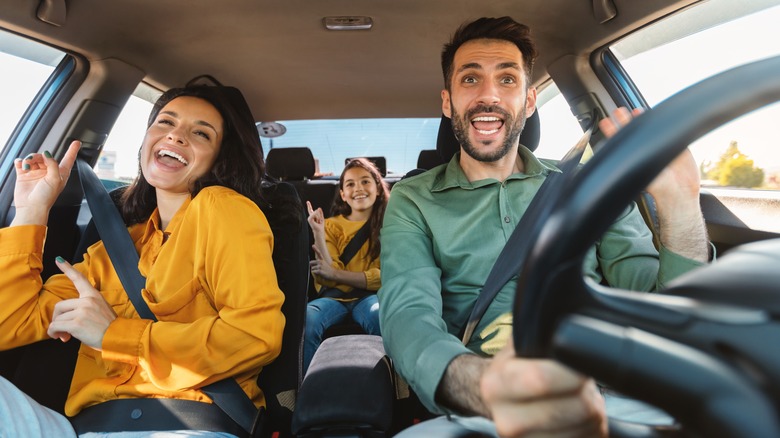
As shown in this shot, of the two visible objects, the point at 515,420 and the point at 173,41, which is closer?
the point at 515,420

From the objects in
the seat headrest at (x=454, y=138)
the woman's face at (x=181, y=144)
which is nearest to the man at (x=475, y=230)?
the seat headrest at (x=454, y=138)

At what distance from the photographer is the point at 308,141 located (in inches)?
153

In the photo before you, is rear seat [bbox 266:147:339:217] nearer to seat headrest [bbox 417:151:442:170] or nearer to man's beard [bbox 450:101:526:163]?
seat headrest [bbox 417:151:442:170]

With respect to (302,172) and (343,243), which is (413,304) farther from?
(302,172)

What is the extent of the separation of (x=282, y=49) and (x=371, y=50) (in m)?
0.43

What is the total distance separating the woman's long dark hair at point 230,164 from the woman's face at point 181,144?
0.09 ft

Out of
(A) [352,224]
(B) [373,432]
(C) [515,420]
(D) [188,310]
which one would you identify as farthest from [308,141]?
(C) [515,420]

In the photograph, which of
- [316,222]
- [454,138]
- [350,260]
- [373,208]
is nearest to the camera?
[454,138]

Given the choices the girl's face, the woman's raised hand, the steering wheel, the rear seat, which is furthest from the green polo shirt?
the rear seat

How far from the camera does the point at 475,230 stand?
4.94 ft

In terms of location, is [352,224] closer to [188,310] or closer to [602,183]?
[188,310]

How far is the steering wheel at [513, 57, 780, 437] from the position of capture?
424mm

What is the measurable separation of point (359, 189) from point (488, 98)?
1.85 m

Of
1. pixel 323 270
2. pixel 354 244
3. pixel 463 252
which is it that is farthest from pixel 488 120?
pixel 354 244
